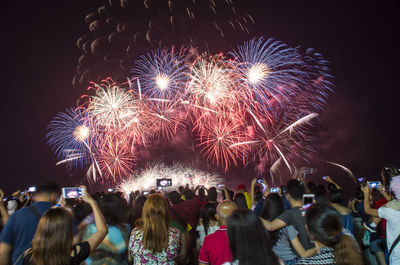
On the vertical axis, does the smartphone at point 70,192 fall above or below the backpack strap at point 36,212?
above

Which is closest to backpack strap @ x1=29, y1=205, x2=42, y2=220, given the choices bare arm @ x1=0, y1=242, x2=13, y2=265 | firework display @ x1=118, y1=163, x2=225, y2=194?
bare arm @ x1=0, y1=242, x2=13, y2=265

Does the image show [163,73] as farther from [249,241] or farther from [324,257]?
[249,241]

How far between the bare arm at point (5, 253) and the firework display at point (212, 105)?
12.7 metres

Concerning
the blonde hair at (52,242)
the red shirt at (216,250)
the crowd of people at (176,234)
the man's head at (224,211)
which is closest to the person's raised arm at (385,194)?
the crowd of people at (176,234)

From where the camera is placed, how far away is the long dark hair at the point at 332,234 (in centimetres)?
219

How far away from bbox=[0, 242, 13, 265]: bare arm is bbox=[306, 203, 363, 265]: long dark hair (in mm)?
2426

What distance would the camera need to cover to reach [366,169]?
14203 mm

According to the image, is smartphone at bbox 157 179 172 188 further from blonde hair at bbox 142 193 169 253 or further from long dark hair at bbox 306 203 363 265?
long dark hair at bbox 306 203 363 265

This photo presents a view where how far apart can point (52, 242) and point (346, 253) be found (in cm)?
197

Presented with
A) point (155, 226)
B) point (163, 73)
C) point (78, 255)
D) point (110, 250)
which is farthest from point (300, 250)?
point (163, 73)

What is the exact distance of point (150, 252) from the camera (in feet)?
9.20

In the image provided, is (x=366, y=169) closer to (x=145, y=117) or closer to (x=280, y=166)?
(x=280, y=166)

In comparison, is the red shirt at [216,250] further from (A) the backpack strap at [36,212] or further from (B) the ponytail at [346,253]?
(A) the backpack strap at [36,212]

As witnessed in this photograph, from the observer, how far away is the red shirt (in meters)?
2.53
